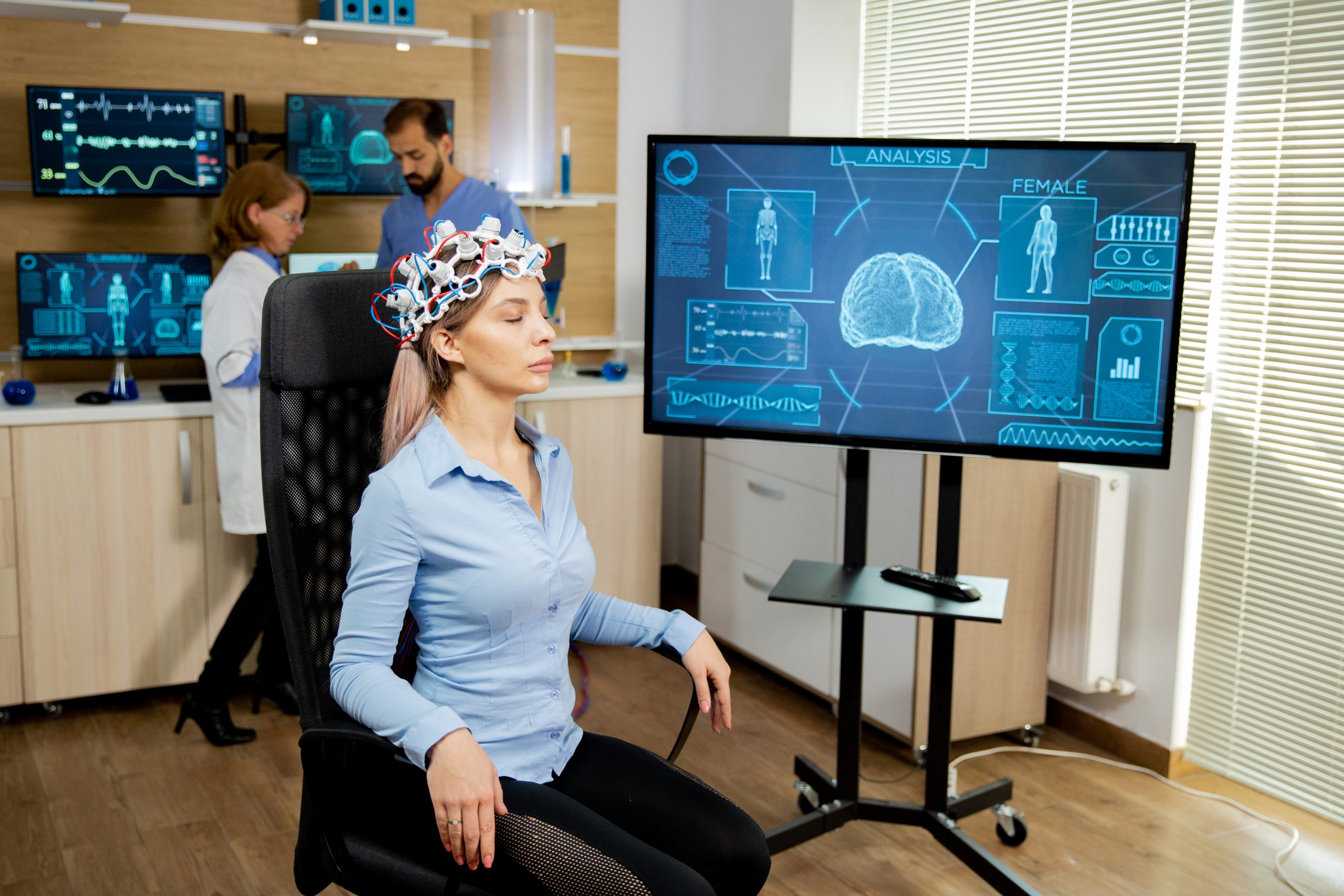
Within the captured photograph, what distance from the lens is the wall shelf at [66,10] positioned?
330 centimetres

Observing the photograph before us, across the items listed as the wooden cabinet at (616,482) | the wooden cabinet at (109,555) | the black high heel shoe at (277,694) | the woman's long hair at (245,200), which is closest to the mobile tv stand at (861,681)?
the wooden cabinet at (616,482)

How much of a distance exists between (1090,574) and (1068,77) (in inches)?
52.1

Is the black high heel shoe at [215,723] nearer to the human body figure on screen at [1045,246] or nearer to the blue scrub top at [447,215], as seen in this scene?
the blue scrub top at [447,215]

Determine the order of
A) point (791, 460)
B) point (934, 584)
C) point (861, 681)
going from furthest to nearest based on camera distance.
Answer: point (791, 460)
point (861, 681)
point (934, 584)

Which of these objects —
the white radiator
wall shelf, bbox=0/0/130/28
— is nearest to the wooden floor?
the white radiator

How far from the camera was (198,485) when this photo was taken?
3424mm

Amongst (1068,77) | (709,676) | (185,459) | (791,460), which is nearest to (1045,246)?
(709,676)

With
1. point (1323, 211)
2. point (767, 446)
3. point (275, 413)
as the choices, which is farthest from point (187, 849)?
point (1323, 211)

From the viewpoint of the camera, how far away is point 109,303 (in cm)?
357

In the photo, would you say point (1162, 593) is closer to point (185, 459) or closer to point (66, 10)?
point (185, 459)

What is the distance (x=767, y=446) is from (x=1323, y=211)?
61.1 inches

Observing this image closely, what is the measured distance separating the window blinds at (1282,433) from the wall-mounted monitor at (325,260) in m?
2.48

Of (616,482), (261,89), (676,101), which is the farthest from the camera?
(676,101)

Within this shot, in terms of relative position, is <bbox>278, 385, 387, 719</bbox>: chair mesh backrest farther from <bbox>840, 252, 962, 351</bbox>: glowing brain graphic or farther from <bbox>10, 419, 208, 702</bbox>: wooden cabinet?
<bbox>10, 419, 208, 702</bbox>: wooden cabinet
